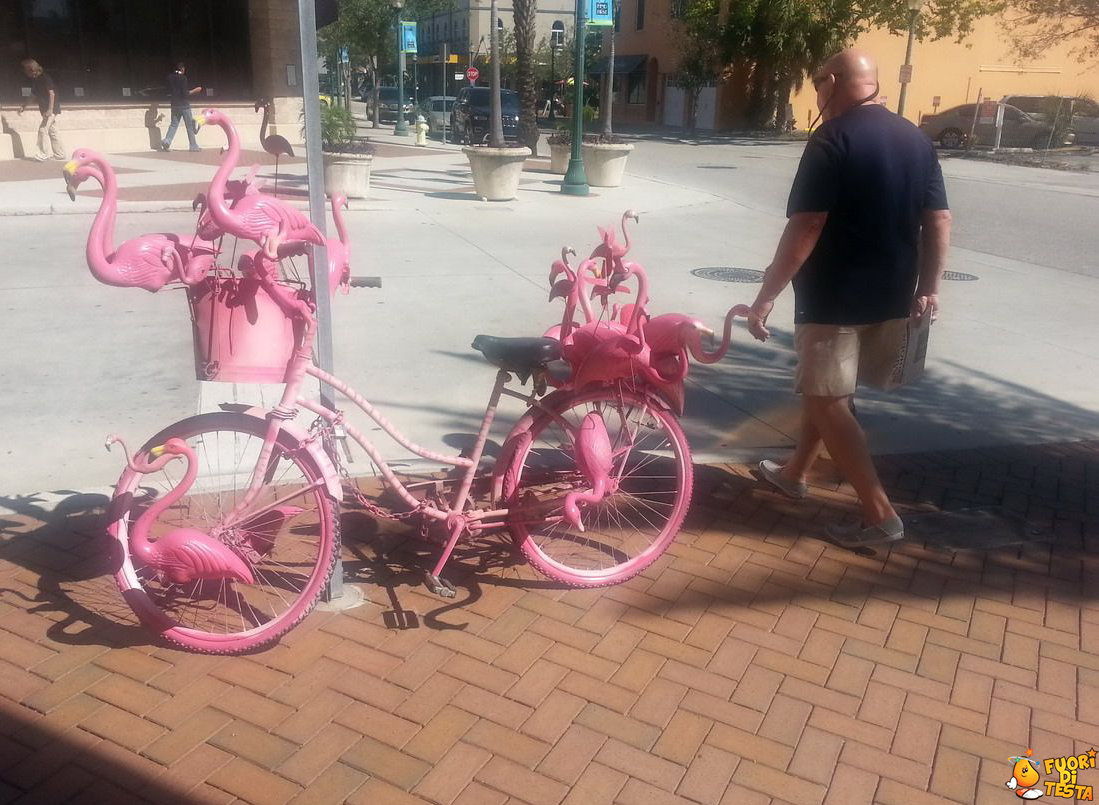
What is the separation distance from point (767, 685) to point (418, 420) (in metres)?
2.74

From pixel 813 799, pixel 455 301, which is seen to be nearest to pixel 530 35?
pixel 455 301

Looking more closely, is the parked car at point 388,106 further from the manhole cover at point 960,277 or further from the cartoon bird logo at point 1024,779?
the cartoon bird logo at point 1024,779

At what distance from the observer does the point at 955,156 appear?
30141 mm

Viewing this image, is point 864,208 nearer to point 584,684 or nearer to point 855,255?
point 855,255

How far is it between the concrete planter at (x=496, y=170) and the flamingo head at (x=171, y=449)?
11.8m

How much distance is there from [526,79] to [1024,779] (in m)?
21.0

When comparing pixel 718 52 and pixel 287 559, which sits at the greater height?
pixel 718 52

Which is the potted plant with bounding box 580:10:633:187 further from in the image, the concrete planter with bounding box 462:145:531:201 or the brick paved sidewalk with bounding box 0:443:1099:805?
the brick paved sidewalk with bounding box 0:443:1099:805

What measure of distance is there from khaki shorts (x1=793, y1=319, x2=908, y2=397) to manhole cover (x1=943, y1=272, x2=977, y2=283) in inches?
261

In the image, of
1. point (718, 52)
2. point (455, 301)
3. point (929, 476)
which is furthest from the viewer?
point (718, 52)

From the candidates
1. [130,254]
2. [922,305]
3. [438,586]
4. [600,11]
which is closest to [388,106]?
[600,11]

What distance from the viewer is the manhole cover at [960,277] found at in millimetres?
10039

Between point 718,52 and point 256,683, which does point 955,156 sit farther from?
point 256,683

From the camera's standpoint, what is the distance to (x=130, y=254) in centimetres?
284
